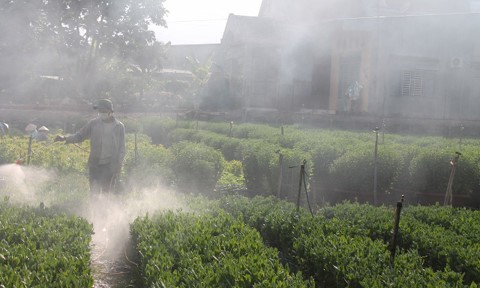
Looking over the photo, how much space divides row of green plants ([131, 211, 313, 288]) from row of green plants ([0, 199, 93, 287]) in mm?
628

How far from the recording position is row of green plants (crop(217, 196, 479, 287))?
5105 millimetres

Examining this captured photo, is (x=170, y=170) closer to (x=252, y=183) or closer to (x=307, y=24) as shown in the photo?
(x=252, y=183)

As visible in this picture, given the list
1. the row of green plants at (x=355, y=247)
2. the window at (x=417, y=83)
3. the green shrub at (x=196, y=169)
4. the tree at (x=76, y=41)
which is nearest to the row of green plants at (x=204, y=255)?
the row of green plants at (x=355, y=247)

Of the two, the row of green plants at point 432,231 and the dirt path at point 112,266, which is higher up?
the row of green plants at point 432,231

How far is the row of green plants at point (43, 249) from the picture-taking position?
14.4ft

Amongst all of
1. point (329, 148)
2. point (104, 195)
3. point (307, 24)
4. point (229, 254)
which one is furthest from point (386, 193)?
point (307, 24)

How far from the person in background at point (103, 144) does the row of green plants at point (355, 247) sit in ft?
6.29

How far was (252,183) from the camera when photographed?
540 inches

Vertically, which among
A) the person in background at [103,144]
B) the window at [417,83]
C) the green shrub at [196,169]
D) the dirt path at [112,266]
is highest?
the window at [417,83]

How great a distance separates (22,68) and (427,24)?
24.0 m

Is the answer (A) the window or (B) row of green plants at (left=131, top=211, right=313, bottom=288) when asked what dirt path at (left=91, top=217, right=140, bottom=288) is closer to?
(B) row of green plants at (left=131, top=211, right=313, bottom=288)

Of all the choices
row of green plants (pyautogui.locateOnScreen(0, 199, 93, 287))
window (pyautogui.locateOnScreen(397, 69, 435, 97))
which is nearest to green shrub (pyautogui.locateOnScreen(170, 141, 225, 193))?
row of green plants (pyautogui.locateOnScreen(0, 199, 93, 287))

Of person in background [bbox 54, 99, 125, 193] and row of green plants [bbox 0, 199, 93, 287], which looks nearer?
row of green plants [bbox 0, 199, 93, 287]

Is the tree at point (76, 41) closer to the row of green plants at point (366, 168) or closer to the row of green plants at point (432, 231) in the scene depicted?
the row of green plants at point (366, 168)
